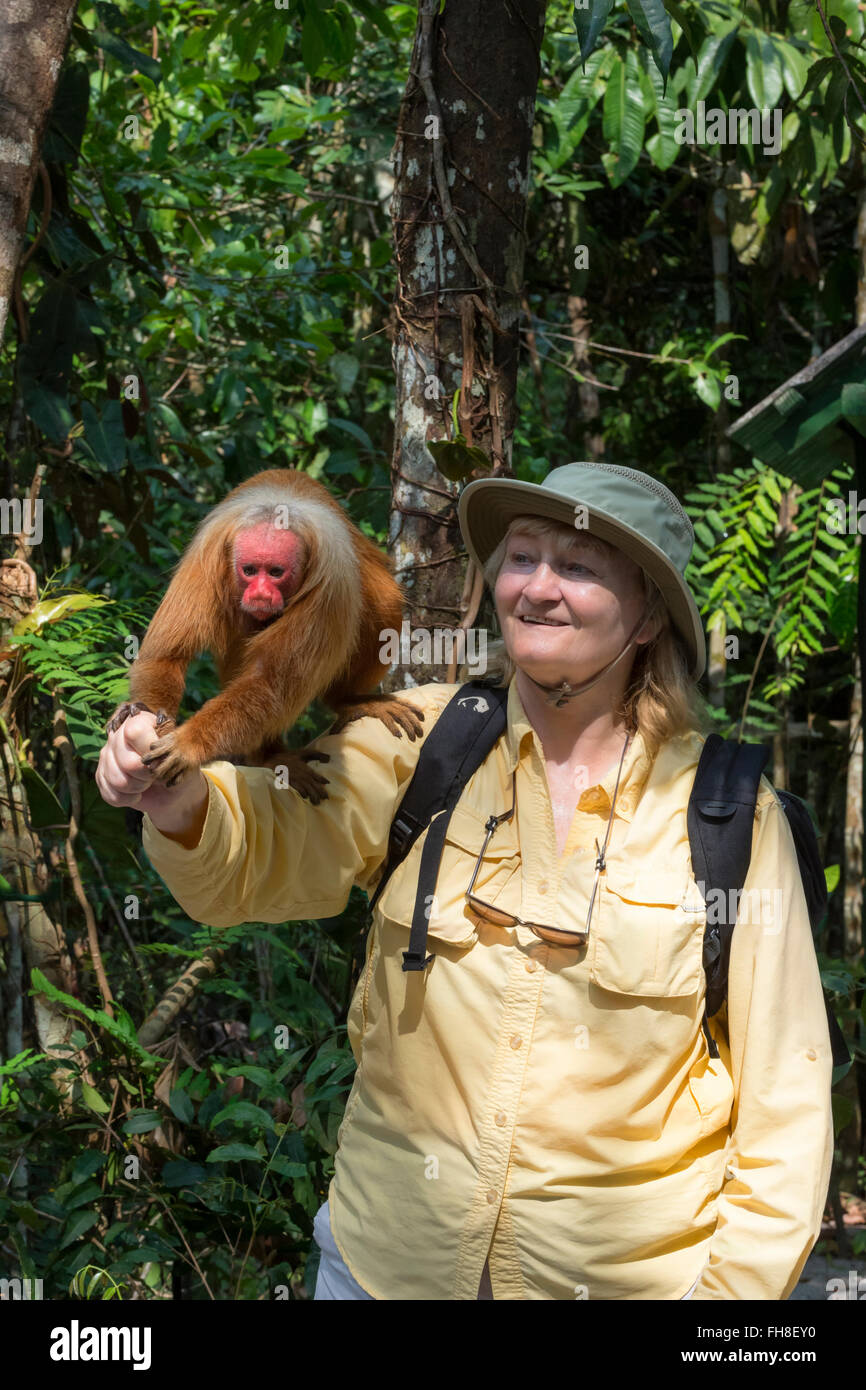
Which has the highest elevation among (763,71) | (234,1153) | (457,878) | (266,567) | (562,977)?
(763,71)

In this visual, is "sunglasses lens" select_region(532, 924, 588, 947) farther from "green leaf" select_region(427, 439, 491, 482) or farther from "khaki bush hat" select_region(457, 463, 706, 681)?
"green leaf" select_region(427, 439, 491, 482)

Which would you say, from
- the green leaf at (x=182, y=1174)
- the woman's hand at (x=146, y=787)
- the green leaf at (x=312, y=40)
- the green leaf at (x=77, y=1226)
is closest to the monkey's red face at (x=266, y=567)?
the woman's hand at (x=146, y=787)

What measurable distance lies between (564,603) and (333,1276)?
1.08 meters

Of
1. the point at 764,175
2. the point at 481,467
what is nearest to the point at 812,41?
the point at 764,175

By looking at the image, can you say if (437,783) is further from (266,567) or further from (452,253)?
(452,253)

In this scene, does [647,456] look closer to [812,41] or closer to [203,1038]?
[812,41]

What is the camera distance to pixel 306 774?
6.40 ft

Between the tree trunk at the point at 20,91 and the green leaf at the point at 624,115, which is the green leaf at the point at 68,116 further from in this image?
the green leaf at the point at 624,115

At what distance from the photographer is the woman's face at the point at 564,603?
6.21ft

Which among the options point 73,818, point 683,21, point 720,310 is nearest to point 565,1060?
point 73,818

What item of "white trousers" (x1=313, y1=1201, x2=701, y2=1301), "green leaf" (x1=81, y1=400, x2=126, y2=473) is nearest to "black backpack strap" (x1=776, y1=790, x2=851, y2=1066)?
"white trousers" (x1=313, y1=1201, x2=701, y2=1301)

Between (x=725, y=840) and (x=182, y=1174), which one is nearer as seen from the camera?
(x=725, y=840)

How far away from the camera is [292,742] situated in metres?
5.22

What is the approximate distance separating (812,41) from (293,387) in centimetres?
267
